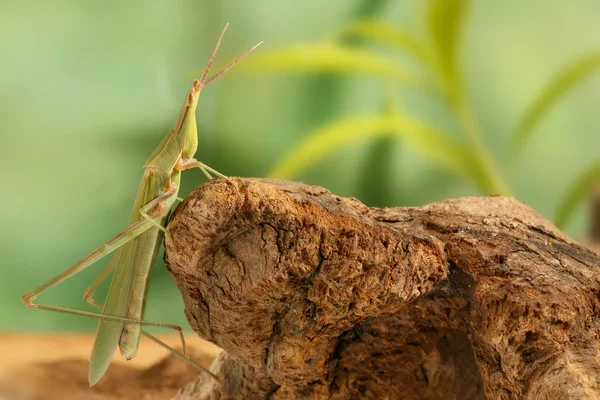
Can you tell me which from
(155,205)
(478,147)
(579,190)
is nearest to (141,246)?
(155,205)

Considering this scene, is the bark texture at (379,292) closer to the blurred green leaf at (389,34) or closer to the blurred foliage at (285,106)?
the blurred foliage at (285,106)

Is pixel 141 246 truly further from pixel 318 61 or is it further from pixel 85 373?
pixel 318 61

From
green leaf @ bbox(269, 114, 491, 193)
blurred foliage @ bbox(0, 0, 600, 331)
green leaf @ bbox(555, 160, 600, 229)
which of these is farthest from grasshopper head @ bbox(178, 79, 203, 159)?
green leaf @ bbox(555, 160, 600, 229)

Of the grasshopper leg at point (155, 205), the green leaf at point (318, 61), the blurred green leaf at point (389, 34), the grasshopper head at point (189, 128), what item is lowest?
the grasshopper leg at point (155, 205)

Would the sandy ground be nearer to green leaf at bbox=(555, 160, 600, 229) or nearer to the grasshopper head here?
the grasshopper head

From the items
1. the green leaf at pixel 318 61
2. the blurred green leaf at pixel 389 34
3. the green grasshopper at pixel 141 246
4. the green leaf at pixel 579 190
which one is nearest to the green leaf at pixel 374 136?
the green leaf at pixel 318 61

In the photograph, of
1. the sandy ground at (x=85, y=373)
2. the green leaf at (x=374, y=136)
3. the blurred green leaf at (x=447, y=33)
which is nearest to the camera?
the sandy ground at (x=85, y=373)
